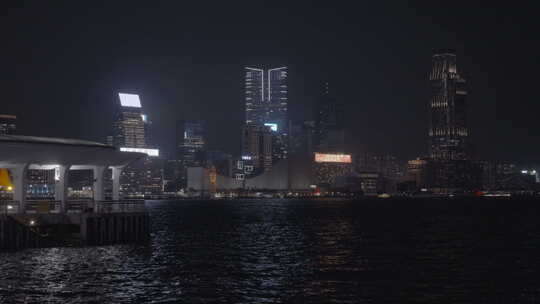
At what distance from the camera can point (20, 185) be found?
57.4 meters

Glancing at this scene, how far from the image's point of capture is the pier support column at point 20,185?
5691 cm

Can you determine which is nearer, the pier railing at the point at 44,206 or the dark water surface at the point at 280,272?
the dark water surface at the point at 280,272

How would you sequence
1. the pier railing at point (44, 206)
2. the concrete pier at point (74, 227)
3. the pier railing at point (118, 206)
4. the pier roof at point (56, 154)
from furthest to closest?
the pier railing at point (118, 206)
the pier railing at point (44, 206)
the concrete pier at point (74, 227)
the pier roof at point (56, 154)

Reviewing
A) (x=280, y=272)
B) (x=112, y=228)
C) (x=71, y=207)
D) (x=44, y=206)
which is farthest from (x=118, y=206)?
(x=280, y=272)

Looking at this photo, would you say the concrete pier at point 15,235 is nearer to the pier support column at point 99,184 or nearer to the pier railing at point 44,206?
the pier railing at point 44,206

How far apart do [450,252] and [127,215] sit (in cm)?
2797

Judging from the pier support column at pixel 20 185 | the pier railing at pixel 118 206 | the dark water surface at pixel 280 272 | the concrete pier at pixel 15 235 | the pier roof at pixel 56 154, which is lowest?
the dark water surface at pixel 280 272

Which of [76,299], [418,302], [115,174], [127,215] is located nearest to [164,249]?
[127,215]

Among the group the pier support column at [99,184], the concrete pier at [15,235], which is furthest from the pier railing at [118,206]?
the concrete pier at [15,235]

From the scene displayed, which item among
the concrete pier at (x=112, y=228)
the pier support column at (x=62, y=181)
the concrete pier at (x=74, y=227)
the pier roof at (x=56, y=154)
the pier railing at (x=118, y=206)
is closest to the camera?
the pier roof at (x=56, y=154)

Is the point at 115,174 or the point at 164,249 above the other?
the point at 115,174

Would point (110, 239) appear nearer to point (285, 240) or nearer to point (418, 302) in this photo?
point (285, 240)

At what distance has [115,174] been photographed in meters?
66.8

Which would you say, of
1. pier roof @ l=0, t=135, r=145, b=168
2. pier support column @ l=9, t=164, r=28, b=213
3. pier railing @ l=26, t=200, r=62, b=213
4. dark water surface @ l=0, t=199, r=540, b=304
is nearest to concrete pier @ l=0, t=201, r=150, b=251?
pier railing @ l=26, t=200, r=62, b=213
